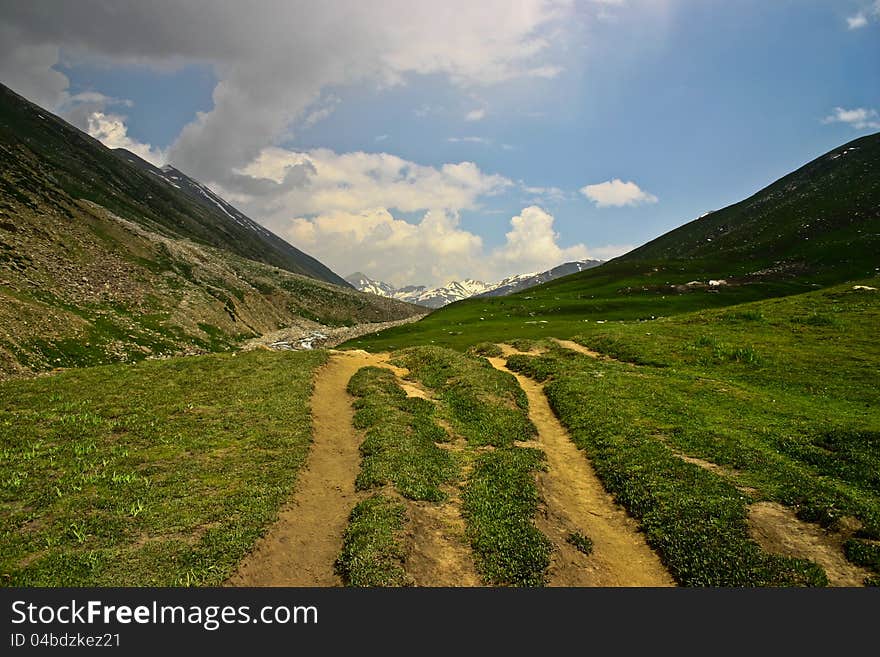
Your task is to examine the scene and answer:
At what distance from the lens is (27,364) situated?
42.0 m

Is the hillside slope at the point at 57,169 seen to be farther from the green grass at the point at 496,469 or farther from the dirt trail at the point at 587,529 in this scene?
the dirt trail at the point at 587,529

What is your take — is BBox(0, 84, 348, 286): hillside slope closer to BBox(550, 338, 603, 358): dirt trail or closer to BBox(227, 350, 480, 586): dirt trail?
BBox(227, 350, 480, 586): dirt trail

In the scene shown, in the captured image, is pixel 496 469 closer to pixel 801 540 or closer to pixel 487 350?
pixel 801 540

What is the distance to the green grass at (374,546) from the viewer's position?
486 inches

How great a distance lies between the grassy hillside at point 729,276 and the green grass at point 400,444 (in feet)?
87.5

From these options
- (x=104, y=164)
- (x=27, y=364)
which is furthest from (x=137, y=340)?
(x=104, y=164)

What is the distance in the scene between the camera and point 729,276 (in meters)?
107

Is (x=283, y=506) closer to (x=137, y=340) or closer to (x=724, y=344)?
(x=724, y=344)

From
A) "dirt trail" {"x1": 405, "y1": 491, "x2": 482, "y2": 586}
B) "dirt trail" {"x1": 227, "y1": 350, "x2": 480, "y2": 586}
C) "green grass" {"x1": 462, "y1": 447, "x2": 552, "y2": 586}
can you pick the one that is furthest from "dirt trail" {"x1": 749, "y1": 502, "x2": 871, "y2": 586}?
"dirt trail" {"x1": 227, "y1": 350, "x2": 480, "y2": 586}

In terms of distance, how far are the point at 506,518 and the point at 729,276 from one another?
11475 cm

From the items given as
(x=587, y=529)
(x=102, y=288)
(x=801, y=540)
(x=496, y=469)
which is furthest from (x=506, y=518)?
(x=102, y=288)

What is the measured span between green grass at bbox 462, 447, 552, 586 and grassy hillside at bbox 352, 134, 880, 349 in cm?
3575

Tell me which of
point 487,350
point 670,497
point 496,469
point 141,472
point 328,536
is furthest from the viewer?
point 487,350

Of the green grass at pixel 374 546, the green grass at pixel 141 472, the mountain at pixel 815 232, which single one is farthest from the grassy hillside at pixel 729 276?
the green grass at pixel 374 546
